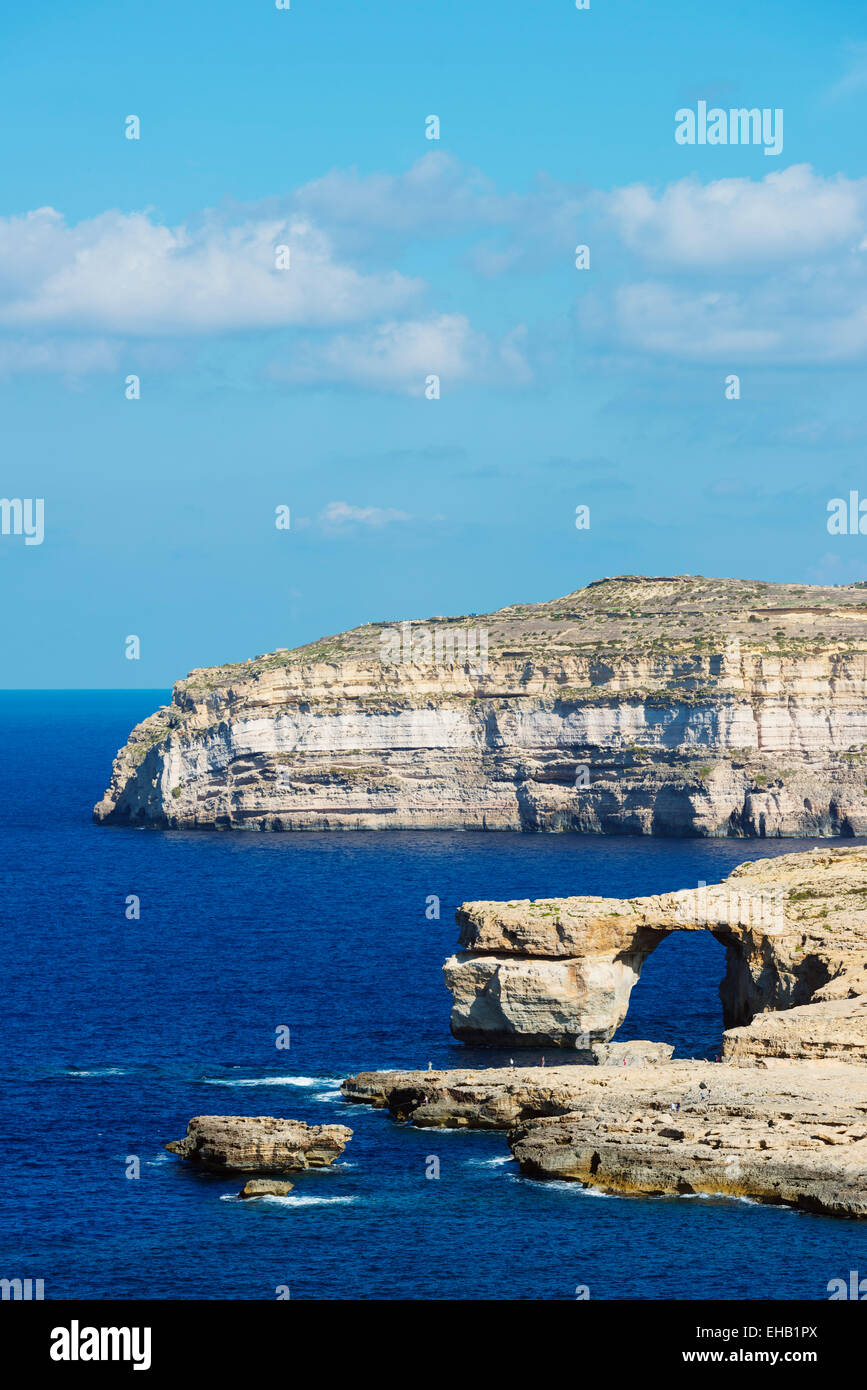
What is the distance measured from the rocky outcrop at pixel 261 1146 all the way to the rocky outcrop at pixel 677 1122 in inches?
221

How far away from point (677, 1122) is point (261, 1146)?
13929mm

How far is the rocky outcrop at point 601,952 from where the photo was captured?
2749 inches

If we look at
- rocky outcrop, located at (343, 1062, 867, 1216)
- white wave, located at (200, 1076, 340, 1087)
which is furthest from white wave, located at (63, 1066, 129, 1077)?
rocky outcrop, located at (343, 1062, 867, 1216)

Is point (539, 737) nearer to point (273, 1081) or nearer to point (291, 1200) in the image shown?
point (273, 1081)

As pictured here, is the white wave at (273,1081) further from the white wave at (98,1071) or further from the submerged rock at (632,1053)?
the submerged rock at (632,1053)

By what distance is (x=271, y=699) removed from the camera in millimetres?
167625

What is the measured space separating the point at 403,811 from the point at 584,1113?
Result: 112049mm

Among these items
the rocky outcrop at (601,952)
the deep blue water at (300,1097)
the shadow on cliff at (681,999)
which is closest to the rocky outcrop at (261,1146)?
the deep blue water at (300,1097)

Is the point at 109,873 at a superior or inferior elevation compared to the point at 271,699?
inferior

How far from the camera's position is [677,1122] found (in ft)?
180

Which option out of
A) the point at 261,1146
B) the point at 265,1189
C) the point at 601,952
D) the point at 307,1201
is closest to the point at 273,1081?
the point at 261,1146

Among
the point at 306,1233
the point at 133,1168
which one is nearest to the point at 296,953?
the point at 133,1168
